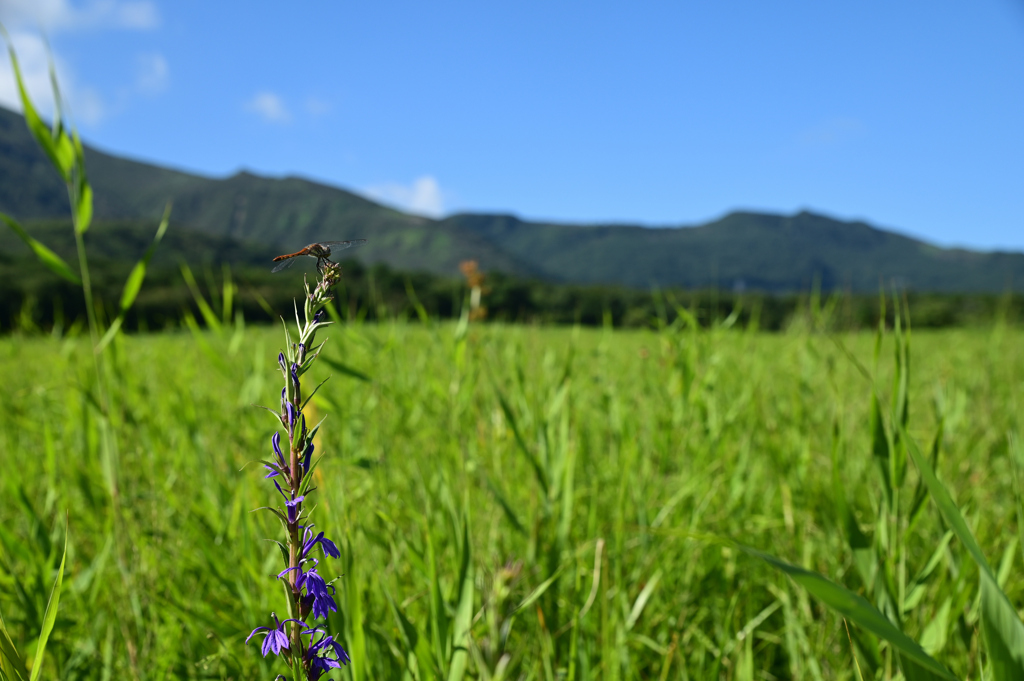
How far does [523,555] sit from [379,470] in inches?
22.2

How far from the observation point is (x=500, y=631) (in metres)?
0.99

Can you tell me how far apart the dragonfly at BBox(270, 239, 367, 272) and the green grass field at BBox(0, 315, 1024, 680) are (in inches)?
12.1

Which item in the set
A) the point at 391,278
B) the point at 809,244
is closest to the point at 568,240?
the point at 809,244

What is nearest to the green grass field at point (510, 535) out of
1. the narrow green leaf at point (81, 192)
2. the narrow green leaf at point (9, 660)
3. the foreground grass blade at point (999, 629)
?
the foreground grass blade at point (999, 629)

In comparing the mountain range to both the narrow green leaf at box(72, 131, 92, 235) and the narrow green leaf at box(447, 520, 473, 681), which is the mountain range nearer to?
the narrow green leaf at box(72, 131, 92, 235)

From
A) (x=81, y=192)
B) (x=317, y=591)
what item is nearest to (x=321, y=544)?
(x=317, y=591)

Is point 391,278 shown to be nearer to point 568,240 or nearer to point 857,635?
point 857,635

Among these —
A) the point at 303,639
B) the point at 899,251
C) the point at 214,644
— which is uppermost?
the point at 899,251

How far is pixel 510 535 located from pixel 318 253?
4.35 ft

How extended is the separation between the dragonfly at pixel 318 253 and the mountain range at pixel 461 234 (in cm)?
13695

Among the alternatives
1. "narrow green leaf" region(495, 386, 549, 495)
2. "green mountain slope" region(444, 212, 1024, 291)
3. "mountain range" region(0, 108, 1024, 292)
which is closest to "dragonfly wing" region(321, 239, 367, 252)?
"narrow green leaf" region(495, 386, 549, 495)

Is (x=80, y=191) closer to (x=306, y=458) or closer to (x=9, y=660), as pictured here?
(x=9, y=660)

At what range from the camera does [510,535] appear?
1681mm

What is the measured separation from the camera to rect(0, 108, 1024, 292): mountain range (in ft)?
472
